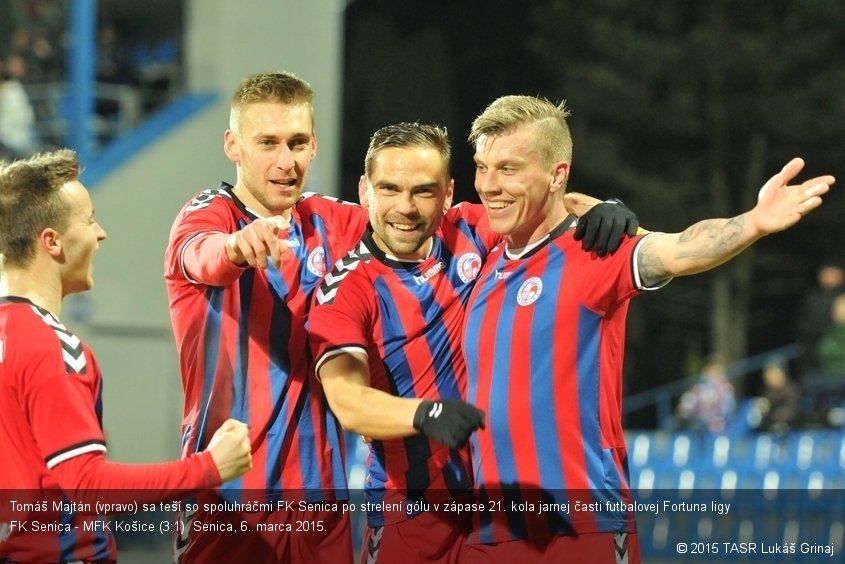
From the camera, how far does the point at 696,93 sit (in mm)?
25438

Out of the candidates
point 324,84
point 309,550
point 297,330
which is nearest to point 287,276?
point 297,330

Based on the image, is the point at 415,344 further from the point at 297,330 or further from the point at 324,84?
the point at 324,84

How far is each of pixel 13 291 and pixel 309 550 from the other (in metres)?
1.38

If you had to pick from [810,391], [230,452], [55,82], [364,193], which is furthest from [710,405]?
[230,452]

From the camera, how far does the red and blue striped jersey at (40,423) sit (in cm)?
377

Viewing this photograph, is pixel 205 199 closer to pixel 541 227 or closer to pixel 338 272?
pixel 338 272

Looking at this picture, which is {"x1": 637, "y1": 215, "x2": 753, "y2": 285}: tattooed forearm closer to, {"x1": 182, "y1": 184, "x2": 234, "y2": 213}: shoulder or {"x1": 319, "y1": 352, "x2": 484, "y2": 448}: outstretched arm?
{"x1": 319, "y1": 352, "x2": 484, "y2": 448}: outstretched arm

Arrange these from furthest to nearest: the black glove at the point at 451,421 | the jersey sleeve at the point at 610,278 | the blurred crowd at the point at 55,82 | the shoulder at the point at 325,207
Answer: the blurred crowd at the point at 55,82, the shoulder at the point at 325,207, the jersey sleeve at the point at 610,278, the black glove at the point at 451,421

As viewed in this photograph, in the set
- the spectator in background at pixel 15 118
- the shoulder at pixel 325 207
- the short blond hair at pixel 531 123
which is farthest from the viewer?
the spectator in background at pixel 15 118

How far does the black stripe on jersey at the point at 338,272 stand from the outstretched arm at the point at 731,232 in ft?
3.19

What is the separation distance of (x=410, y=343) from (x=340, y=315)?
28 cm

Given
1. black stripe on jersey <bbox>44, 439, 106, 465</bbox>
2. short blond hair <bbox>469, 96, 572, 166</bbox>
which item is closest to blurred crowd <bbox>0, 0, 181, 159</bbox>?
short blond hair <bbox>469, 96, 572, 166</bbox>

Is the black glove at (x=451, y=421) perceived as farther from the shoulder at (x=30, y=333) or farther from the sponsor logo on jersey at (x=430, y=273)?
the shoulder at (x=30, y=333)

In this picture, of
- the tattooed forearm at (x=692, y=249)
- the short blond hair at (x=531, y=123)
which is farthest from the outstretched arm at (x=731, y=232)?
the short blond hair at (x=531, y=123)
